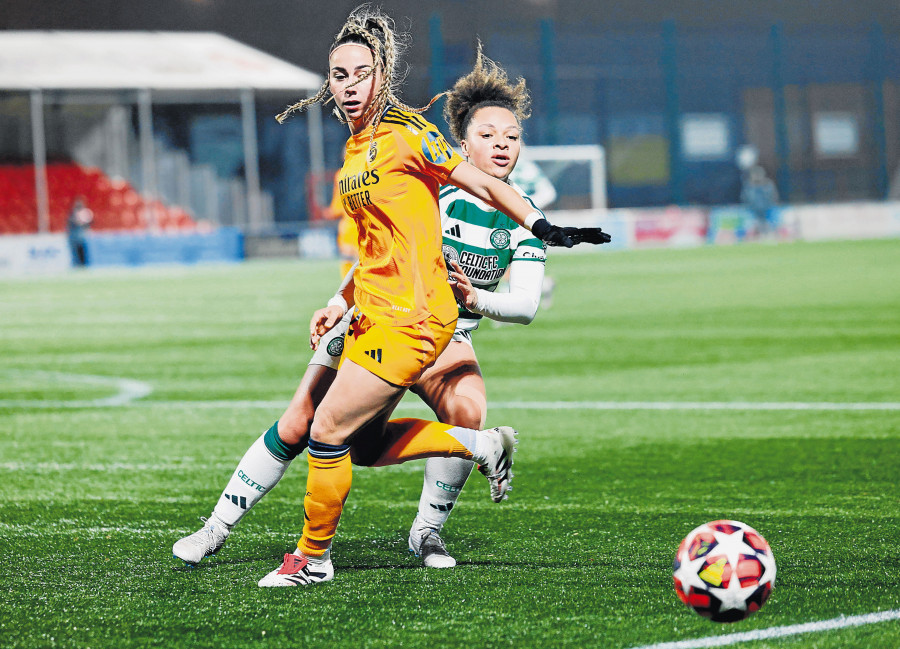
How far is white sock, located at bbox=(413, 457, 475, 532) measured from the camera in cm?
461

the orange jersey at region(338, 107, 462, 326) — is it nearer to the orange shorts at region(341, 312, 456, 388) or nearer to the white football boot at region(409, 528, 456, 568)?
the orange shorts at region(341, 312, 456, 388)

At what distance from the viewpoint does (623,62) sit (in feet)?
134

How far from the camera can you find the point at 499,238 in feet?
14.9

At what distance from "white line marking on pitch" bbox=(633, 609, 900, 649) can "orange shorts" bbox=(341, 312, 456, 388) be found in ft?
3.76

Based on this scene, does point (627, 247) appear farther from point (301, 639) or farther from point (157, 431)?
point (301, 639)

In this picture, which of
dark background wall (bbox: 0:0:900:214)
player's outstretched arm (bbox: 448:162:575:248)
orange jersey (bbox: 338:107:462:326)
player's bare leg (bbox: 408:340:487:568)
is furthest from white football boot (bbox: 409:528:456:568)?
dark background wall (bbox: 0:0:900:214)

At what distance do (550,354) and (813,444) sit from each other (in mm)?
4885

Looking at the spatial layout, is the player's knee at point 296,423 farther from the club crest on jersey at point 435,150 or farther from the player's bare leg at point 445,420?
the club crest on jersey at point 435,150

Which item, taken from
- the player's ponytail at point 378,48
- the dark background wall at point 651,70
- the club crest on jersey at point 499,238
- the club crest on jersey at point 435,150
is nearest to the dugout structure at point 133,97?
the dark background wall at point 651,70

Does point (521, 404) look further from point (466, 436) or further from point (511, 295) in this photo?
point (466, 436)

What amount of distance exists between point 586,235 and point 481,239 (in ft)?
3.79

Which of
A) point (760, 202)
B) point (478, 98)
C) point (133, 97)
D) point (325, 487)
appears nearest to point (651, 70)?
point (760, 202)

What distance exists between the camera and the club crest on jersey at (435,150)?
3840 mm

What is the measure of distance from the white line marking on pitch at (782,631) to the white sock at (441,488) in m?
1.32
